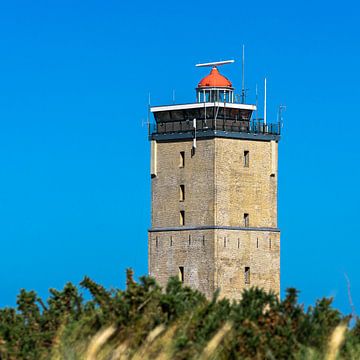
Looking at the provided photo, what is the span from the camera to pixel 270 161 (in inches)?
2598

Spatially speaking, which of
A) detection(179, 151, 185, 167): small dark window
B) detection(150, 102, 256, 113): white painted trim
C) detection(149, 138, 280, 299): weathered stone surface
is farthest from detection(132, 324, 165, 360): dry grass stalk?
detection(179, 151, 185, 167): small dark window

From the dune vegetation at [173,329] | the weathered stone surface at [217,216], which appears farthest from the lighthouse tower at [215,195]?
the dune vegetation at [173,329]

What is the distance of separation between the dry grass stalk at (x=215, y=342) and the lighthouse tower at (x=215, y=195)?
165ft

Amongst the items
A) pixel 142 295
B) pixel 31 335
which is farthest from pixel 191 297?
pixel 31 335

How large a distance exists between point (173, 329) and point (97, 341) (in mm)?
902

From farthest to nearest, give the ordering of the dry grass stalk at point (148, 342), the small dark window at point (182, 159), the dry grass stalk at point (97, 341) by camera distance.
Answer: the small dark window at point (182, 159) < the dry grass stalk at point (148, 342) < the dry grass stalk at point (97, 341)

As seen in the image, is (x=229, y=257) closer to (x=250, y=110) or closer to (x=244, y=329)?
(x=250, y=110)

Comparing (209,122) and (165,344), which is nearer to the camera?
(165,344)

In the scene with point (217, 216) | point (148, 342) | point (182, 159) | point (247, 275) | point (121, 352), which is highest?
point (182, 159)

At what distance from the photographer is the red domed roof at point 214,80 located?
6550cm

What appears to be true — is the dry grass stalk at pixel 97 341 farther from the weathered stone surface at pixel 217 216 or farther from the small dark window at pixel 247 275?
the small dark window at pixel 247 275

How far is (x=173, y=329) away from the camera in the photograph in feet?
43.7

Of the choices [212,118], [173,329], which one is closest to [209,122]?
[212,118]

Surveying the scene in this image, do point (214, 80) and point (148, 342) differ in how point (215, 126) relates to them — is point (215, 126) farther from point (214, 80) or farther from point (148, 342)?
point (148, 342)
